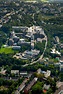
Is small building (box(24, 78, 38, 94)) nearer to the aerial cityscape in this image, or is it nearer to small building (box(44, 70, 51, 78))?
the aerial cityscape

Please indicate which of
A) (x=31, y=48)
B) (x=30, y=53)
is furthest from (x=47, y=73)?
(x=31, y=48)

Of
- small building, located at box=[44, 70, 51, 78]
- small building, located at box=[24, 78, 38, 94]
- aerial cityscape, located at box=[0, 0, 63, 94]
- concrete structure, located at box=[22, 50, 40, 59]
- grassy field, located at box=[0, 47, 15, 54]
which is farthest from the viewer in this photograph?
grassy field, located at box=[0, 47, 15, 54]

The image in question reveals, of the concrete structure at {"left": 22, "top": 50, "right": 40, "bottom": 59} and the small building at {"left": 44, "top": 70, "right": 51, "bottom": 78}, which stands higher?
the small building at {"left": 44, "top": 70, "right": 51, "bottom": 78}

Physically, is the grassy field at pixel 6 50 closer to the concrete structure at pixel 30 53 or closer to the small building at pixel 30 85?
the concrete structure at pixel 30 53

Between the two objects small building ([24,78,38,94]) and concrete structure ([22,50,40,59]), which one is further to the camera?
concrete structure ([22,50,40,59])

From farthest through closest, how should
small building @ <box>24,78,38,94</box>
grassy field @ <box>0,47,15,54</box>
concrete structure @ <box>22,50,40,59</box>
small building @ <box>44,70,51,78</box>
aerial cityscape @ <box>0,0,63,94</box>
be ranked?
grassy field @ <box>0,47,15,54</box> → concrete structure @ <box>22,50,40,59</box> → small building @ <box>44,70,51,78</box> → aerial cityscape @ <box>0,0,63,94</box> → small building @ <box>24,78,38,94</box>

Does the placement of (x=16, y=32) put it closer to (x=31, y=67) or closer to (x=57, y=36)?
(x=57, y=36)

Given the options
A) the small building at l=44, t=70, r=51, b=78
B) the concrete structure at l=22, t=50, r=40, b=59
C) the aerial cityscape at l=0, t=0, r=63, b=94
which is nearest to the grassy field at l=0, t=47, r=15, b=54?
the aerial cityscape at l=0, t=0, r=63, b=94

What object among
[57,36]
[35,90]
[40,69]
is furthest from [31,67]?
[57,36]

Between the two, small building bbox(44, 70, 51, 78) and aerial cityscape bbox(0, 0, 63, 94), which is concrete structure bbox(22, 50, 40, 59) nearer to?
aerial cityscape bbox(0, 0, 63, 94)
